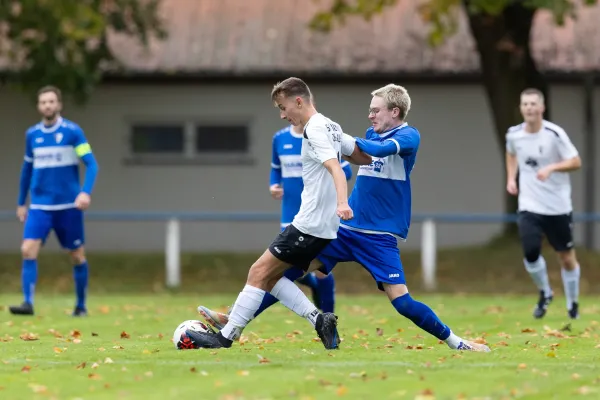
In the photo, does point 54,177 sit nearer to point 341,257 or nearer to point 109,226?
point 341,257

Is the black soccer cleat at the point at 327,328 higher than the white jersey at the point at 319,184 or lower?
lower

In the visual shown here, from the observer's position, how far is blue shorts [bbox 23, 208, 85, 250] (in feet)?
47.9

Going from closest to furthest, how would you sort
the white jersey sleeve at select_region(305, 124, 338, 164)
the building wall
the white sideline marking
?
1. the white sideline marking
2. the white jersey sleeve at select_region(305, 124, 338, 164)
3. the building wall

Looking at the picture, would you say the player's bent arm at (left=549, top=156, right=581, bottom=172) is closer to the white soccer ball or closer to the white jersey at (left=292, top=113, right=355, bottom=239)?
the white jersey at (left=292, top=113, right=355, bottom=239)

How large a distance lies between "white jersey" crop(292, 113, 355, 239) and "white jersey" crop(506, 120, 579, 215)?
15.8 ft

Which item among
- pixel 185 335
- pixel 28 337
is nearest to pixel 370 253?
pixel 185 335

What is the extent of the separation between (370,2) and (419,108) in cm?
435

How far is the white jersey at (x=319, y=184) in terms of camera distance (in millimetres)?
9711

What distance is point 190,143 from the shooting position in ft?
87.7

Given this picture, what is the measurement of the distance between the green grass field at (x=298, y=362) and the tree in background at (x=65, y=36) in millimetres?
7846

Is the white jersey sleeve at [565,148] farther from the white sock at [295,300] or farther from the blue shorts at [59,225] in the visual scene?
the blue shorts at [59,225]

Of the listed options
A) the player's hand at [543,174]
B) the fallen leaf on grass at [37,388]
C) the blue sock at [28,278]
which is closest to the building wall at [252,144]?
the blue sock at [28,278]

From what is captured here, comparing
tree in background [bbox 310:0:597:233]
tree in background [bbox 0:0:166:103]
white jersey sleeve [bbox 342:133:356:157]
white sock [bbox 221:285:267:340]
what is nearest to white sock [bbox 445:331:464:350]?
white sock [bbox 221:285:267:340]

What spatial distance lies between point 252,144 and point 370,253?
54.8ft
